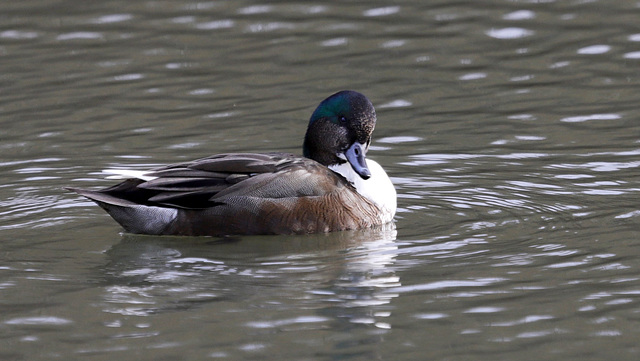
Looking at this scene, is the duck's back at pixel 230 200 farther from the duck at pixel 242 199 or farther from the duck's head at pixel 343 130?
the duck's head at pixel 343 130

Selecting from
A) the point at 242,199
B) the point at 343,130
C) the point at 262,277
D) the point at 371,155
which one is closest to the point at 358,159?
the point at 343,130

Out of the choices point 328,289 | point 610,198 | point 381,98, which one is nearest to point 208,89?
point 381,98

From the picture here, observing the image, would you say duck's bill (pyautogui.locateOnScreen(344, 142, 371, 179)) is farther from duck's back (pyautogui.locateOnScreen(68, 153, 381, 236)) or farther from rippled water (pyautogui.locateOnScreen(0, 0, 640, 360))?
rippled water (pyautogui.locateOnScreen(0, 0, 640, 360))

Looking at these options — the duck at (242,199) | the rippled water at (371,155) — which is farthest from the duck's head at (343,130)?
the rippled water at (371,155)

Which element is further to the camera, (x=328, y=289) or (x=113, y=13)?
(x=113, y=13)

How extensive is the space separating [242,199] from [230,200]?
9 cm

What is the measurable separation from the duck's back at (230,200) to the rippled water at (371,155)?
156 millimetres

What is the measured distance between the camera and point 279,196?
961cm

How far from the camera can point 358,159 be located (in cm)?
1010

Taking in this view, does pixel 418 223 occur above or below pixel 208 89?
below

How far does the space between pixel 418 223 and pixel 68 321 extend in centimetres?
326

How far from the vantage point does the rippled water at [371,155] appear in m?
7.18

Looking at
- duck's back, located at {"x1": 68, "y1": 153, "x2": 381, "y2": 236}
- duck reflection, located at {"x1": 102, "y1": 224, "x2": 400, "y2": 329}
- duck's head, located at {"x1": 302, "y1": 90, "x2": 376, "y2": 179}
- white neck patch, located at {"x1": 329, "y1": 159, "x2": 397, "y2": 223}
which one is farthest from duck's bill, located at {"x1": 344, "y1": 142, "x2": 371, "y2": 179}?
duck reflection, located at {"x1": 102, "y1": 224, "x2": 400, "y2": 329}

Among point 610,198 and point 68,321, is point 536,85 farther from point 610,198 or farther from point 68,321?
point 68,321
